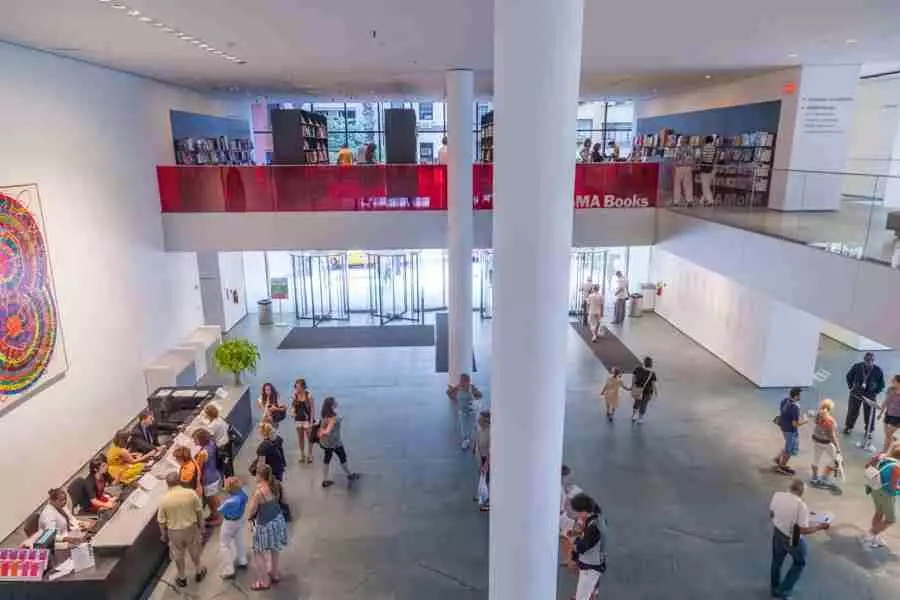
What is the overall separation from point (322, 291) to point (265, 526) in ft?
40.8

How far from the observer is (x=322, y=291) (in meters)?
18.3

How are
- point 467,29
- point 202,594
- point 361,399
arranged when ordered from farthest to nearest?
point 361,399, point 467,29, point 202,594

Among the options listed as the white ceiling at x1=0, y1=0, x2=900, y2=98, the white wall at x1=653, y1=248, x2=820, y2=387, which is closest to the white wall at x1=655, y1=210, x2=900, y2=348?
the white wall at x1=653, y1=248, x2=820, y2=387

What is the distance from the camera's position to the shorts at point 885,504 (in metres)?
6.90

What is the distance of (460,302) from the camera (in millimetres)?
11656

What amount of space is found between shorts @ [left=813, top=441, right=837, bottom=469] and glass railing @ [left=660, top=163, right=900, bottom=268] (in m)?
2.77

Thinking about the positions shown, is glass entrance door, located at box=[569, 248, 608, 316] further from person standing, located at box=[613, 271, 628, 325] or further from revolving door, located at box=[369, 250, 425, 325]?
revolving door, located at box=[369, 250, 425, 325]

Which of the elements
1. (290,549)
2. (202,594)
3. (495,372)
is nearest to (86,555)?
(202,594)

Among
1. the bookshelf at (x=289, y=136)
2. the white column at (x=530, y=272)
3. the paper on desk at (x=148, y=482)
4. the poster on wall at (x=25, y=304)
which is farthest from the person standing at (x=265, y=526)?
the bookshelf at (x=289, y=136)

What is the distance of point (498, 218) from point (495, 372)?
1053mm

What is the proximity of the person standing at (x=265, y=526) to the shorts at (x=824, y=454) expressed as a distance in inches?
280

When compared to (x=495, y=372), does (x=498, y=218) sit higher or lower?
higher

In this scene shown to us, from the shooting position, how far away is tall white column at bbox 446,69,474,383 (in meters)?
11.0

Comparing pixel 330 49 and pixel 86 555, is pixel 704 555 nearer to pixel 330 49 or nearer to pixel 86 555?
pixel 86 555
